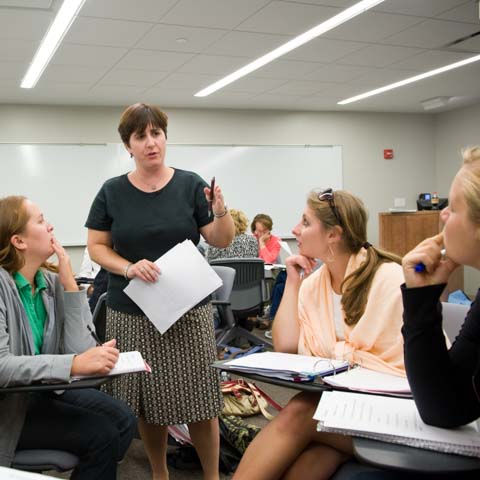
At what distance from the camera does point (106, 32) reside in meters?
4.21

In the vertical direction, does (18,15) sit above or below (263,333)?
above

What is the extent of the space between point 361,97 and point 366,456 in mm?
6557

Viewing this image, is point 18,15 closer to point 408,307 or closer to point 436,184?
point 408,307

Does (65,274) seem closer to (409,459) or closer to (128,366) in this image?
(128,366)

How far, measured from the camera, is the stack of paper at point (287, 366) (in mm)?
1381

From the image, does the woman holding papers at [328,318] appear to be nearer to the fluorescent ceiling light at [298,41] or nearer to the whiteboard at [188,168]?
the fluorescent ceiling light at [298,41]

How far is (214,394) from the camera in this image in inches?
85.9

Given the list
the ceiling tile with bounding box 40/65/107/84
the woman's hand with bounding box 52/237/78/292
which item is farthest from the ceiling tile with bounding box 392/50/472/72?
the woman's hand with bounding box 52/237/78/292

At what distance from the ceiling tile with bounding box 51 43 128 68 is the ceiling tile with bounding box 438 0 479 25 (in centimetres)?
251

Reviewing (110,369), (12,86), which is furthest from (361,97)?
(110,369)

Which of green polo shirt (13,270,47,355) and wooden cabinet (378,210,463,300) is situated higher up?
green polo shirt (13,270,47,355)

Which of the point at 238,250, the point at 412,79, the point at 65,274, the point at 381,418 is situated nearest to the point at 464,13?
the point at 412,79

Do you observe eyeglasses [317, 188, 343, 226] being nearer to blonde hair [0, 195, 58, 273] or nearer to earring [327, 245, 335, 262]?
earring [327, 245, 335, 262]

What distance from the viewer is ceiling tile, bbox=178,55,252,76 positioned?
5027mm
